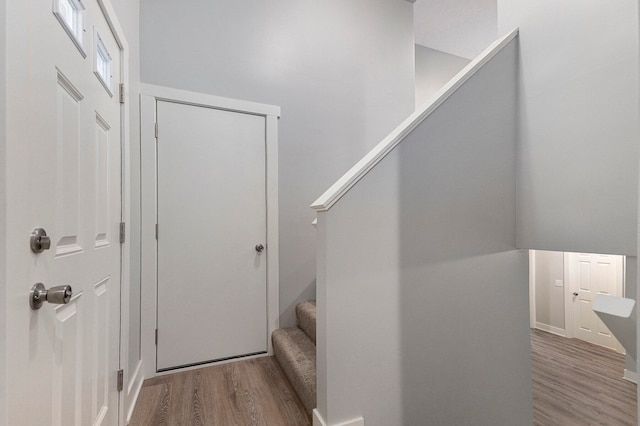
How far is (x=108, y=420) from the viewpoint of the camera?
131cm

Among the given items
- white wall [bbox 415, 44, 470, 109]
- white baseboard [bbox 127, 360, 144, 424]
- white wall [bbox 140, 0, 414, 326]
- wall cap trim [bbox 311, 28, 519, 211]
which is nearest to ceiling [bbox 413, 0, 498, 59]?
white wall [bbox 415, 44, 470, 109]

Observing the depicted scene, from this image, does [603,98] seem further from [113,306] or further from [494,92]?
[113,306]

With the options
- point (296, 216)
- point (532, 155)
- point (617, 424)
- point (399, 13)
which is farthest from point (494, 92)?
point (617, 424)

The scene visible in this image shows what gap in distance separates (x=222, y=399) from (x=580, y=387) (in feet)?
11.3

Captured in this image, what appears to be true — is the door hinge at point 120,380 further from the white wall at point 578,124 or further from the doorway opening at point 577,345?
the doorway opening at point 577,345

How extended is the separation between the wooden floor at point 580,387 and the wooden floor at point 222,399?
2.15 metres

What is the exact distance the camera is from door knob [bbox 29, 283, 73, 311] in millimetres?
708

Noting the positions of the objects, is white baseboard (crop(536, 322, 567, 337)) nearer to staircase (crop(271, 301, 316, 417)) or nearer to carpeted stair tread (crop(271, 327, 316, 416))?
staircase (crop(271, 301, 316, 417))

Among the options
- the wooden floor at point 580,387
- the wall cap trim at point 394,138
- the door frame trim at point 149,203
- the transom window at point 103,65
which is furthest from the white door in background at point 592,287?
the transom window at point 103,65

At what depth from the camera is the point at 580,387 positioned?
284 centimetres

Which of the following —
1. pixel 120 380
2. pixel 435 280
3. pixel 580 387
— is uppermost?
pixel 435 280

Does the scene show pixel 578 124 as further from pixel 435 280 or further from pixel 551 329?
pixel 551 329

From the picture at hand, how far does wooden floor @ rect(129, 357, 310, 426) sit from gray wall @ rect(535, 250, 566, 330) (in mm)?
4773

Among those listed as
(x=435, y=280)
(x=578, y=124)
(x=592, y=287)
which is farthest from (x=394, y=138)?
(x=592, y=287)
